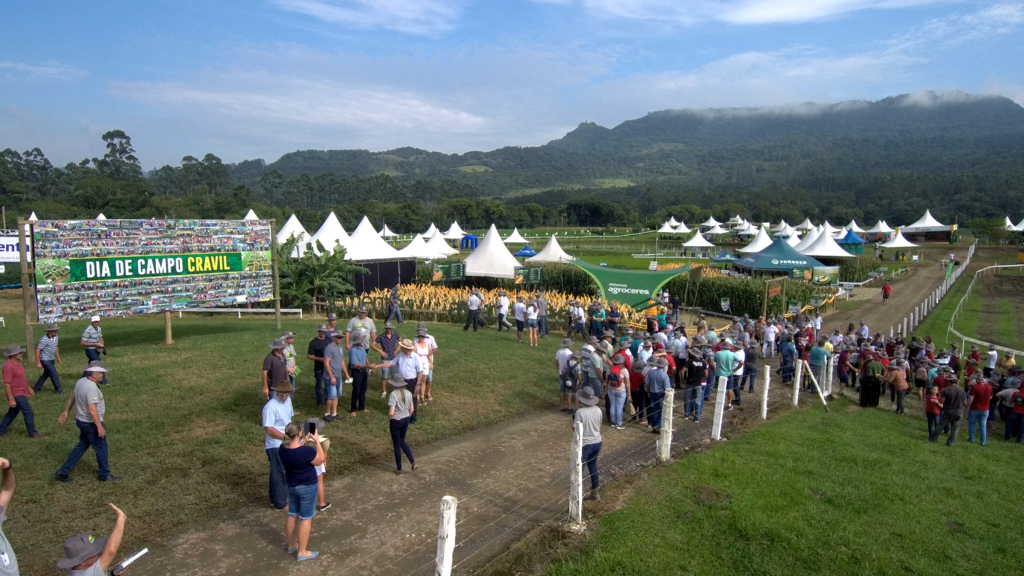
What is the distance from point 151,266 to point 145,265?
117 mm

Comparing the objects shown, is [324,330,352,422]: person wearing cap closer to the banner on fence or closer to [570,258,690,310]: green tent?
the banner on fence

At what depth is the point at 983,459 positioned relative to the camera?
404 inches

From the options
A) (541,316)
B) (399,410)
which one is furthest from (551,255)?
(399,410)

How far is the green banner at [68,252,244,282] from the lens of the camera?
39.6ft

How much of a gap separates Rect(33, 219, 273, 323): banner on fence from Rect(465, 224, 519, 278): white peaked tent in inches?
480

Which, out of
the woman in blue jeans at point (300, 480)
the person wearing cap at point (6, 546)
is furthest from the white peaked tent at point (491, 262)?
the person wearing cap at point (6, 546)

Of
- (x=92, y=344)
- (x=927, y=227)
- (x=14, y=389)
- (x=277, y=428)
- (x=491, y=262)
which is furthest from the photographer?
(x=927, y=227)

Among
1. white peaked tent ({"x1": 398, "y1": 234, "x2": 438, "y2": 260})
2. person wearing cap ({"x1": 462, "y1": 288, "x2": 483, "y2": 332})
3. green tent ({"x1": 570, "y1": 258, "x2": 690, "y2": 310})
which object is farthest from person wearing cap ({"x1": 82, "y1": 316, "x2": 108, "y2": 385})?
white peaked tent ({"x1": 398, "y1": 234, "x2": 438, "y2": 260})

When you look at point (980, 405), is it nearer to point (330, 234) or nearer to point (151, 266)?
point (151, 266)

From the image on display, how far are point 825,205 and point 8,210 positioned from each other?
442ft

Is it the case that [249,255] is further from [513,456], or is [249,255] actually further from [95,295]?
[513,456]

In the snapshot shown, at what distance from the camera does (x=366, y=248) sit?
2706 cm

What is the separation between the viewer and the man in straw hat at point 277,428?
6.55m

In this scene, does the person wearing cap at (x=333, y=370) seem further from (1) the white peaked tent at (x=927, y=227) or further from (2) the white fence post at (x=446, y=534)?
(1) the white peaked tent at (x=927, y=227)
